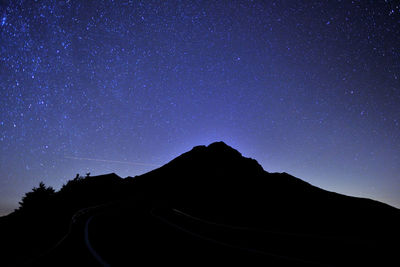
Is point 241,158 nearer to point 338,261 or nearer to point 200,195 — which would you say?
point 200,195

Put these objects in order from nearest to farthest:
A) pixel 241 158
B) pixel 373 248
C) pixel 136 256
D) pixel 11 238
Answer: pixel 373 248 → pixel 136 256 → pixel 11 238 → pixel 241 158

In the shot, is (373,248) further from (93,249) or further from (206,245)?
(93,249)

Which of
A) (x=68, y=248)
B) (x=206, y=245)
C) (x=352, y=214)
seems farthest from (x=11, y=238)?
(x=352, y=214)

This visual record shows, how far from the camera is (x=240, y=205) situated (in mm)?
30781

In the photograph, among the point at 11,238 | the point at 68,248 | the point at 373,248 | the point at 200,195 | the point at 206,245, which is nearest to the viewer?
the point at 373,248

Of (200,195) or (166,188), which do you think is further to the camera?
(166,188)

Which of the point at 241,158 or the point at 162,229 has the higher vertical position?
the point at 241,158

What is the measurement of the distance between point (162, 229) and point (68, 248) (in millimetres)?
3660

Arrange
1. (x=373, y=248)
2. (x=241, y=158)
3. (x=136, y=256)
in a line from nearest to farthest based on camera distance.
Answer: (x=373, y=248) → (x=136, y=256) → (x=241, y=158)

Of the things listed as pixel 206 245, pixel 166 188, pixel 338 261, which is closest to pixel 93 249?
pixel 206 245

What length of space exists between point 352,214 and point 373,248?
3223 cm

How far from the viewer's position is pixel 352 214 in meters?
29.4

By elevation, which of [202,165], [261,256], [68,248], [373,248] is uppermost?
[202,165]

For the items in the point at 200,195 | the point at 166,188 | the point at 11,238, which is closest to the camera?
the point at 11,238
